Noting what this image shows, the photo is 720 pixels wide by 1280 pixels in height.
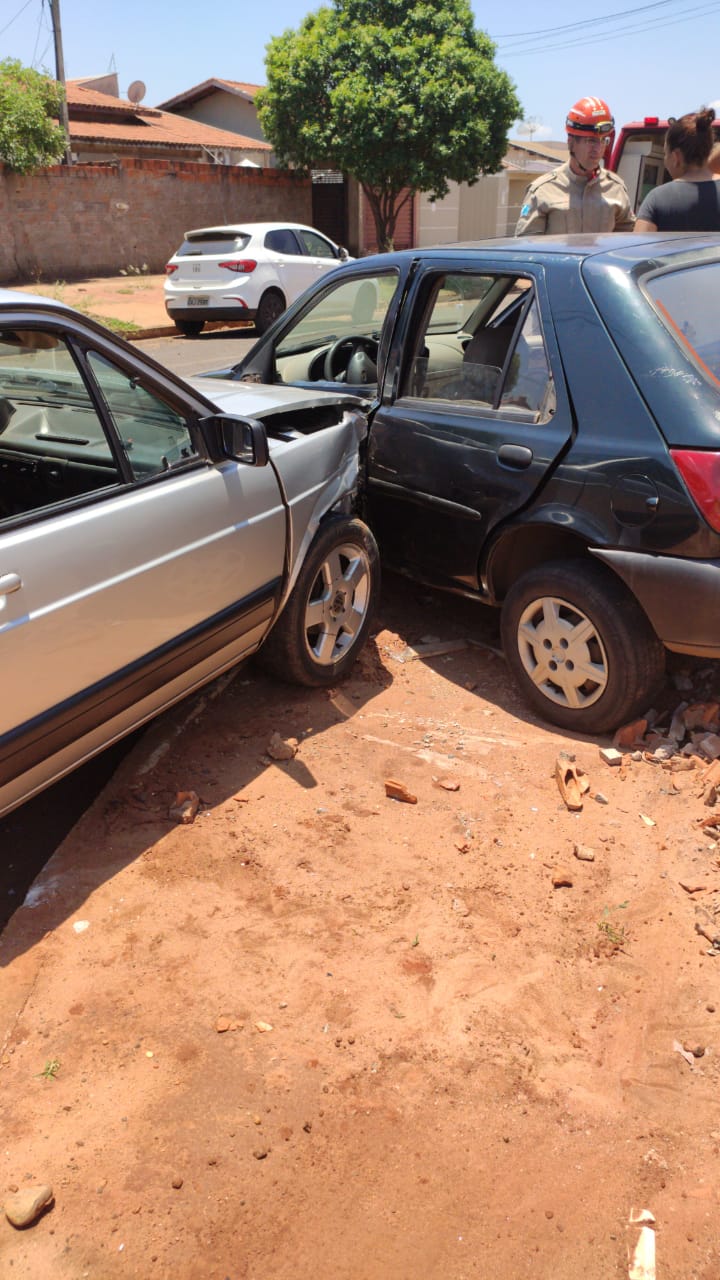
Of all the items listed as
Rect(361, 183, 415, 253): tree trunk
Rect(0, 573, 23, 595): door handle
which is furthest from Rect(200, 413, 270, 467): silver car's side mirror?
Rect(361, 183, 415, 253): tree trunk

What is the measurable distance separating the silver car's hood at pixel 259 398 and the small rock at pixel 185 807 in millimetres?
1438

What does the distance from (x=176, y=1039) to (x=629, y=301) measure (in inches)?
112

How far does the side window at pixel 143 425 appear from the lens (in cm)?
315

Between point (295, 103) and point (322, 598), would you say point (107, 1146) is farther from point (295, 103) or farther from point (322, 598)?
point (295, 103)

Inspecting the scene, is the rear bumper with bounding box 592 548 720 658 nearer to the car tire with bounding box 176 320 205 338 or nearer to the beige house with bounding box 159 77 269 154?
the car tire with bounding box 176 320 205 338

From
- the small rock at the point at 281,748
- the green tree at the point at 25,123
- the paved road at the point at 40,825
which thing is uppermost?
the green tree at the point at 25,123

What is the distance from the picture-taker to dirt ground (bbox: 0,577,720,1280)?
206 cm

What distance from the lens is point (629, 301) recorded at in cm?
345

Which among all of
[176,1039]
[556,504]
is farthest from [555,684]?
[176,1039]

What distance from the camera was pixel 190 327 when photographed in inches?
654

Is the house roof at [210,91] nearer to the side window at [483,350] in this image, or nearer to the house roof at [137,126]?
the house roof at [137,126]

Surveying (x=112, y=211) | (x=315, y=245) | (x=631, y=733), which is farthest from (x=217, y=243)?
(x=631, y=733)

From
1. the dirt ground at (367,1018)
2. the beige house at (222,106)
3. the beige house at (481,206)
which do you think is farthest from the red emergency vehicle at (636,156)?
the beige house at (222,106)

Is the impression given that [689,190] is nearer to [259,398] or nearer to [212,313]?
[259,398]
